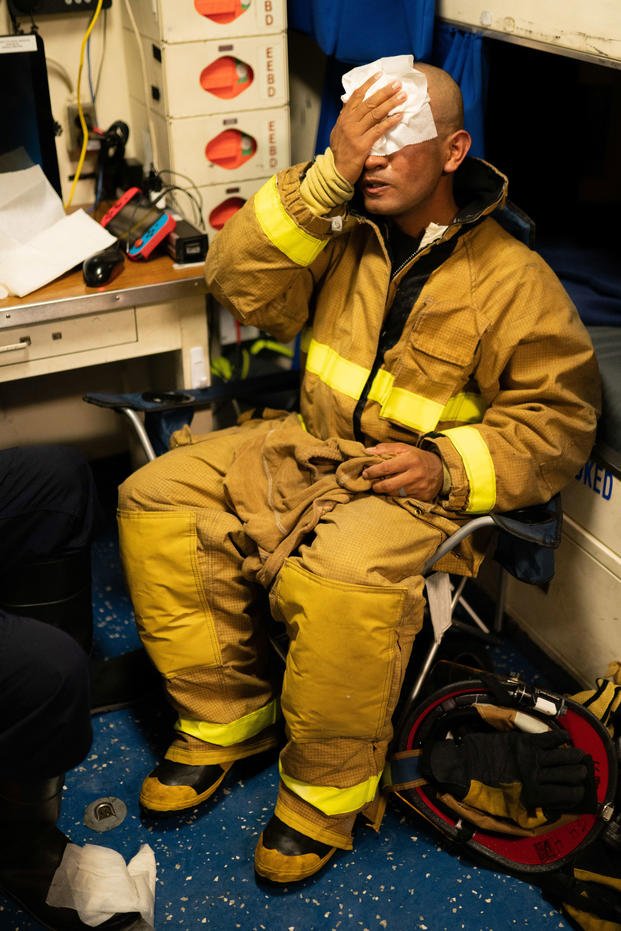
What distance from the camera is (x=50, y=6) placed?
2.39 metres

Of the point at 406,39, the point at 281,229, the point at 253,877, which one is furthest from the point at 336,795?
the point at 406,39

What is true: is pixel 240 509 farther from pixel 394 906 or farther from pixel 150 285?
pixel 394 906

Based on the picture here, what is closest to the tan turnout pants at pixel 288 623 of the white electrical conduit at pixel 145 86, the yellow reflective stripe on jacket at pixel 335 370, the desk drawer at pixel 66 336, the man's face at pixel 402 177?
the yellow reflective stripe on jacket at pixel 335 370

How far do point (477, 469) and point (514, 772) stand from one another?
1.95 ft

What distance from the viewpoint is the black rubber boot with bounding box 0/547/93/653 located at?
1916 mm

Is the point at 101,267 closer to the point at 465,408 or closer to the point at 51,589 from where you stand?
the point at 51,589

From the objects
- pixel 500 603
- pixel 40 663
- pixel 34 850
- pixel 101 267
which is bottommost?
pixel 500 603

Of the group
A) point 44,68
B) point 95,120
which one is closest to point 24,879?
point 44,68

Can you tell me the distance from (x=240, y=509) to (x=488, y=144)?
1.26m

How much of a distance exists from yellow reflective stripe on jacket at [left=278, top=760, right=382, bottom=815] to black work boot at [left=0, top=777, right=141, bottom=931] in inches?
15.6

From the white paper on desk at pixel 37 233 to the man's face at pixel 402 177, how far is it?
757 mm

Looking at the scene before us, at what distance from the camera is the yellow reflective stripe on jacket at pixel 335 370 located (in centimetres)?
191

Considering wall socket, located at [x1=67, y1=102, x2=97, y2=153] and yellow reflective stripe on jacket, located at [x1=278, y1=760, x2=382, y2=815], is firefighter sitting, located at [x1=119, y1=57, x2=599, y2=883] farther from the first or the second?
wall socket, located at [x1=67, y1=102, x2=97, y2=153]

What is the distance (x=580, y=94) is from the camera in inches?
96.9
